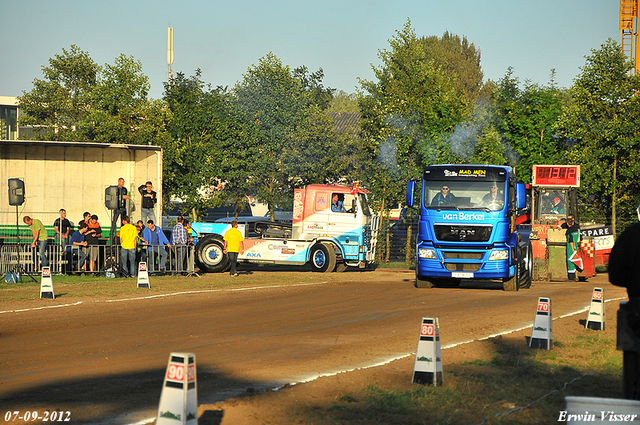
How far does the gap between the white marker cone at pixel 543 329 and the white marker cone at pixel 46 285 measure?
1122 centimetres

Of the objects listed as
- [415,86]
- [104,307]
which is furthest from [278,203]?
[104,307]

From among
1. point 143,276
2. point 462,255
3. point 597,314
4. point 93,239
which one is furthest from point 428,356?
point 93,239

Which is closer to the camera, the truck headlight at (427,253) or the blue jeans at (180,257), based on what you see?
the truck headlight at (427,253)

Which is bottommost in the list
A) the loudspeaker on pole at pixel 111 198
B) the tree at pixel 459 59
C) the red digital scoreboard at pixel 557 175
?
the loudspeaker on pole at pixel 111 198

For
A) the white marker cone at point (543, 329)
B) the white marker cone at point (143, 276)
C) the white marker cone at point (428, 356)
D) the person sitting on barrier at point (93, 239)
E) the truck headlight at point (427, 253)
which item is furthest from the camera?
the person sitting on barrier at point (93, 239)

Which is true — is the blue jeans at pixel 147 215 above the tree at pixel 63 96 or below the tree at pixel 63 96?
below

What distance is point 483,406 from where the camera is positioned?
23.3 feet

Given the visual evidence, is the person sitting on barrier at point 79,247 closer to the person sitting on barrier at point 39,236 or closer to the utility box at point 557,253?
the person sitting on barrier at point 39,236

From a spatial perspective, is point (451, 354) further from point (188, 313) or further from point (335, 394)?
point (188, 313)

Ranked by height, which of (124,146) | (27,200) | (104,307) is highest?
(124,146)

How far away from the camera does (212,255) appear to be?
2614 cm

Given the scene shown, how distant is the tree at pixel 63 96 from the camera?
33.3 metres

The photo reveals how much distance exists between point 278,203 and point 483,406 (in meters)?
26.9

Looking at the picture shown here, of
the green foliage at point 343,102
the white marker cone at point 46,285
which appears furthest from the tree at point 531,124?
the green foliage at point 343,102
